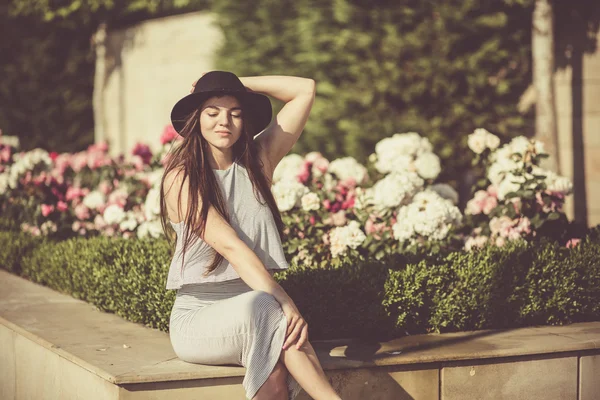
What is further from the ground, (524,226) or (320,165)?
(320,165)

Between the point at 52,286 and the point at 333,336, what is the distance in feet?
7.73

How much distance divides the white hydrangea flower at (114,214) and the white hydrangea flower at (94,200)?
10.5 inches

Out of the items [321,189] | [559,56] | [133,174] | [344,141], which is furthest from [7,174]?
[559,56]

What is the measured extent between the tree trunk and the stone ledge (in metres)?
3.98

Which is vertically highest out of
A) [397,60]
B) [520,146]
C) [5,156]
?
[397,60]

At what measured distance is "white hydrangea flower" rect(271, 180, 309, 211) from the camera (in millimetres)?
5637

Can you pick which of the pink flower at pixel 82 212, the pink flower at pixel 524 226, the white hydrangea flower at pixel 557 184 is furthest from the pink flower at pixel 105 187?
the white hydrangea flower at pixel 557 184

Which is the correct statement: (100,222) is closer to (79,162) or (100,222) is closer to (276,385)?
(79,162)

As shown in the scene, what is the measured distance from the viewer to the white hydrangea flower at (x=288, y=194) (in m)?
5.64

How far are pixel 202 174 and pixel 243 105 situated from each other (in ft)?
1.26

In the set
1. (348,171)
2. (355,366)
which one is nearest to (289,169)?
(348,171)

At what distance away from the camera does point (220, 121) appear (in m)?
4.06

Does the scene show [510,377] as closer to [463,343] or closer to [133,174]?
[463,343]

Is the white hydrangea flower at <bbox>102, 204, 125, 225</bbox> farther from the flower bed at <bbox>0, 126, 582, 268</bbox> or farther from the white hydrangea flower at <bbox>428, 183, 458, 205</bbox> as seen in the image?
the white hydrangea flower at <bbox>428, 183, 458, 205</bbox>
